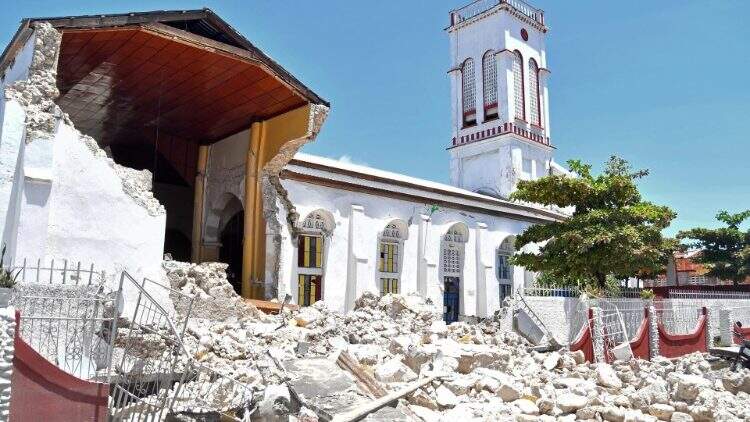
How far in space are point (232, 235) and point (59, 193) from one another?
9.19 meters

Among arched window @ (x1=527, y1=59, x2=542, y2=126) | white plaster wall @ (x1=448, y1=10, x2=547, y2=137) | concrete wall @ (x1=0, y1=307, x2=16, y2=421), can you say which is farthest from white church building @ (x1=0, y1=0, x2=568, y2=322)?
concrete wall @ (x1=0, y1=307, x2=16, y2=421)

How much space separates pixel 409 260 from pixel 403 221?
4.87 ft

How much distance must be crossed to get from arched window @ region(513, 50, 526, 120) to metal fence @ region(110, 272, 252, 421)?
26.8 m

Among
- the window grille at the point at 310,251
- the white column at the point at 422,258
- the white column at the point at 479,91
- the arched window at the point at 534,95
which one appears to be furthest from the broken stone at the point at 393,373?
the arched window at the point at 534,95

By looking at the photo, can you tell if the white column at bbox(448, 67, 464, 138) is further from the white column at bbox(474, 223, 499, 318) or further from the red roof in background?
the red roof in background

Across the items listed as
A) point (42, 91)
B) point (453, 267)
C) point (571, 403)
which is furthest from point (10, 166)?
point (453, 267)

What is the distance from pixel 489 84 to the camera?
3391 centimetres

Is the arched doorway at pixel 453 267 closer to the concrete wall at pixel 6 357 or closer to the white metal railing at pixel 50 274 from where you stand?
the white metal railing at pixel 50 274

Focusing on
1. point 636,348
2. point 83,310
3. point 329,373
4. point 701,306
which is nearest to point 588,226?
point 636,348

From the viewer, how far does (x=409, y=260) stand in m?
22.1

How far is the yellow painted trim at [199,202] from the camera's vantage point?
66.2ft

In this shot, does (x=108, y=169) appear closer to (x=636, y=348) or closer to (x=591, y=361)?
(x=591, y=361)

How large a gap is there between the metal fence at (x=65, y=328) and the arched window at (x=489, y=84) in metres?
27.4

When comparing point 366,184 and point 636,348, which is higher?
point 366,184
